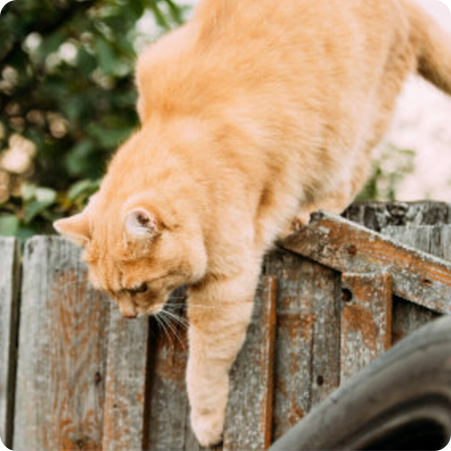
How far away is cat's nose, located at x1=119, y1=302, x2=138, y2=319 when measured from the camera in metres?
2.28

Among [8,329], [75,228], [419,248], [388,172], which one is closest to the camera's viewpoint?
[419,248]

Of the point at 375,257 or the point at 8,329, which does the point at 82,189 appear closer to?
the point at 8,329

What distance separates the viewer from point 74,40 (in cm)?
392

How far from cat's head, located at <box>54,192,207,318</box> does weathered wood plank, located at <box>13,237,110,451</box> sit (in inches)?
9.1

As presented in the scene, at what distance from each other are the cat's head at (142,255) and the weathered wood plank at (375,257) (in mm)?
312

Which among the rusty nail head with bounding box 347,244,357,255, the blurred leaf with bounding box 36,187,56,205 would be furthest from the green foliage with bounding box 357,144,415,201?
the rusty nail head with bounding box 347,244,357,255

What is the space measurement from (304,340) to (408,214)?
0.73 metres

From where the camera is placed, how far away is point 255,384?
2199 mm

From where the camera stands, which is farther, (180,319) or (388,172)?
(388,172)

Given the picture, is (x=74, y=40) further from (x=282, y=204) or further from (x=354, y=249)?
(x=354, y=249)

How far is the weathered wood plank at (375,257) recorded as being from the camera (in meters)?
1.92

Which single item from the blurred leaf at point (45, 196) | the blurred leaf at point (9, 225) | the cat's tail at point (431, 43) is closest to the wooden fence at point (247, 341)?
the blurred leaf at point (9, 225)

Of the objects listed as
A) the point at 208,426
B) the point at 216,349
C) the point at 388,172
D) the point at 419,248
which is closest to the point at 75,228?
the point at 216,349

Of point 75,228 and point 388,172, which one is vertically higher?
point 75,228
